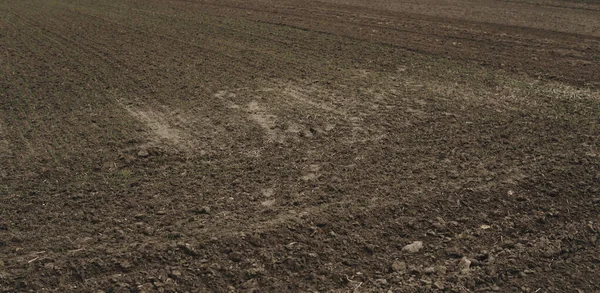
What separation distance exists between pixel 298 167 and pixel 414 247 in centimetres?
155

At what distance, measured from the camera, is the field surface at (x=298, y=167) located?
3.91 metres

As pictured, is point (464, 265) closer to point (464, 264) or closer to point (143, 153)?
point (464, 264)

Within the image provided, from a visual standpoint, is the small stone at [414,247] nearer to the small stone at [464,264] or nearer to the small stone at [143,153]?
the small stone at [464,264]

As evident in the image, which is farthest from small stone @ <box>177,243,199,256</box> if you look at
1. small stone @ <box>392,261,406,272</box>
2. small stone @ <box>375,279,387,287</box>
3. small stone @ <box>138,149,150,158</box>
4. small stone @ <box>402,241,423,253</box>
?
small stone @ <box>138,149,150,158</box>

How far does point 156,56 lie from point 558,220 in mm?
6860

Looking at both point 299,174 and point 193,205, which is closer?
point 193,205

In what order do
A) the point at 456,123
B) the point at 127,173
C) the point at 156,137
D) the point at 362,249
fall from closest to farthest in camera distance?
the point at 362,249 < the point at 127,173 < the point at 156,137 < the point at 456,123

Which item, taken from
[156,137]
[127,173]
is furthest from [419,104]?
[127,173]

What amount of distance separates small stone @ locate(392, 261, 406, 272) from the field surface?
0.01 metres

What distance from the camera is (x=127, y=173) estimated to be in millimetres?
5188

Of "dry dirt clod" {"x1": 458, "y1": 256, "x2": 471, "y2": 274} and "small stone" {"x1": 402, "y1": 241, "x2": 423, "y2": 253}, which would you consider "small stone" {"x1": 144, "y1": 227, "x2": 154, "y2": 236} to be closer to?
"small stone" {"x1": 402, "y1": 241, "x2": 423, "y2": 253}

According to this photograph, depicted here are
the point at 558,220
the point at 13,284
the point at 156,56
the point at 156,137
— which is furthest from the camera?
the point at 156,56

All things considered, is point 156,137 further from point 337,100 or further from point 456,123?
→ point 456,123

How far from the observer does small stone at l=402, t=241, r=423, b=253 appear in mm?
4131
